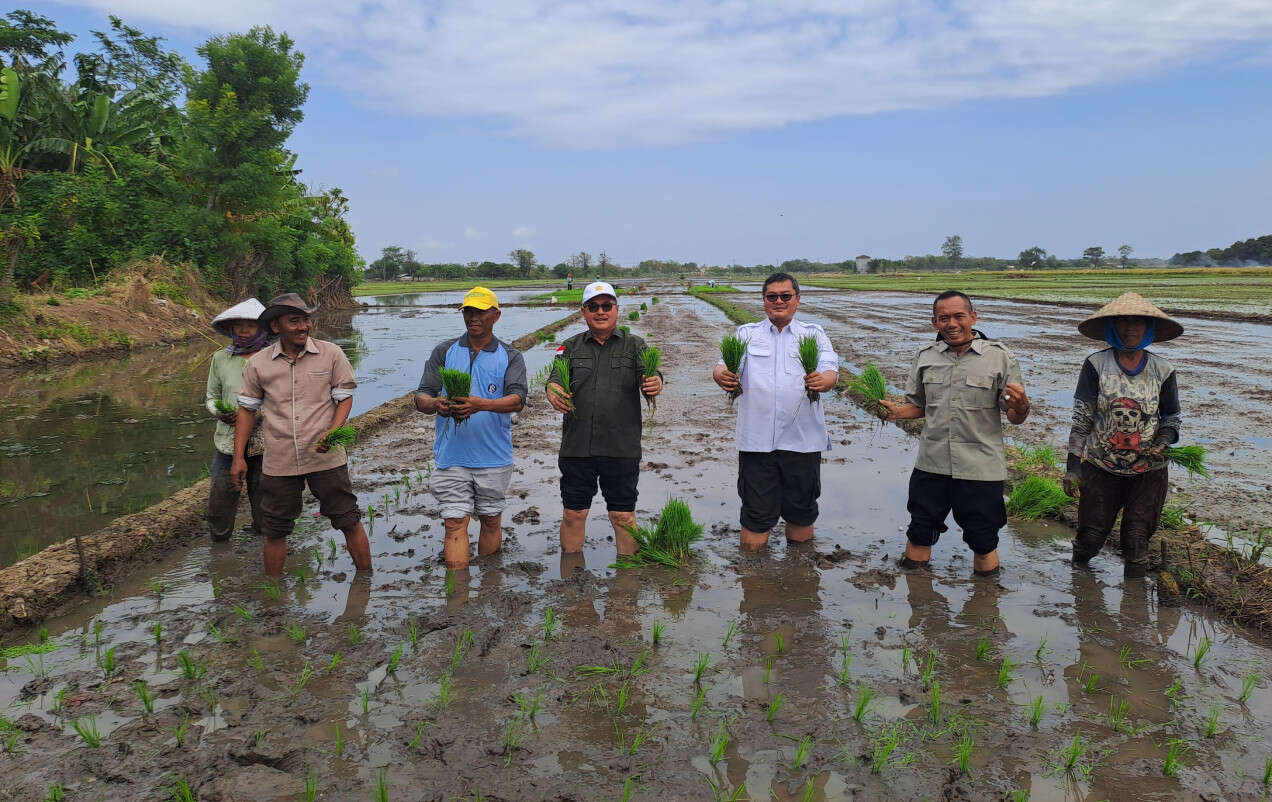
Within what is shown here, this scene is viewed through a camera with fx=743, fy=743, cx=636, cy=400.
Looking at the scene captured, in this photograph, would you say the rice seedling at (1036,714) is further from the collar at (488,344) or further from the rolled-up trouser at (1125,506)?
the collar at (488,344)

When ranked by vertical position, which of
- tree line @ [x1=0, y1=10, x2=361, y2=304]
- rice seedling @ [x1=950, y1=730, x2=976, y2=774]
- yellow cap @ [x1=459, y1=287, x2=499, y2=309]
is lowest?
rice seedling @ [x1=950, y1=730, x2=976, y2=774]

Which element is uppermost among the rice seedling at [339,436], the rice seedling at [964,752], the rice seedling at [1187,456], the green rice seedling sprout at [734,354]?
the green rice seedling sprout at [734,354]

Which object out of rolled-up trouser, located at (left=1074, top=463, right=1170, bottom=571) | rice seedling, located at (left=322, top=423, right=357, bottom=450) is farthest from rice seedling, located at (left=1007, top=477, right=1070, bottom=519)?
rice seedling, located at (left=322, top=423, right=357, bottom=450)

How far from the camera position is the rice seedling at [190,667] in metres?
3.35

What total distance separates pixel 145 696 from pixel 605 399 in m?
2.60

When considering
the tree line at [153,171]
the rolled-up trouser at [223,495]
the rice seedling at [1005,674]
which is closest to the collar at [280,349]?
the rolled-up trouser at [223,495]

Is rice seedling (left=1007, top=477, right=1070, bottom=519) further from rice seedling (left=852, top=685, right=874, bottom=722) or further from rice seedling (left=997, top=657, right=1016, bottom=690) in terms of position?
rice seedling (left=852, top=685, right=874, bottom=722)

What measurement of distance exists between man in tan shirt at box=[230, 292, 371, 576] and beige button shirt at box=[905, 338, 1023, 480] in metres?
3.38

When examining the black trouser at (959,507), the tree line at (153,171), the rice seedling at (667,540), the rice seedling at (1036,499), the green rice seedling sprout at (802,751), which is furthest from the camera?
the tree line at (153,171)

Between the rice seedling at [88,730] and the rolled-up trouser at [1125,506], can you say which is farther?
the rolled-up trouser at [1125,506]

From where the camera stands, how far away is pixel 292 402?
164 inches

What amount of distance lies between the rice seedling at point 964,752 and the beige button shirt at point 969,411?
1695 mm

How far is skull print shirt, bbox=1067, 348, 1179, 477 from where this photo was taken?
4027 mm

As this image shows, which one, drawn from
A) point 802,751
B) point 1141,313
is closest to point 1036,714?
point 802,751
